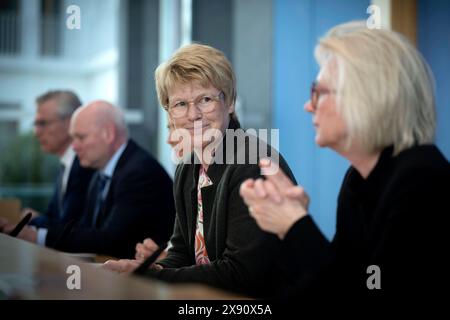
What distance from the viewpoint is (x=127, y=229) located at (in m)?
3.29

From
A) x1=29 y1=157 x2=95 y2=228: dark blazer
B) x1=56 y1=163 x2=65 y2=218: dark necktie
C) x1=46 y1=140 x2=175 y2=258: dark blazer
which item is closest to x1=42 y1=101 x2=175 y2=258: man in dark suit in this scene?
x1=46 y1=140 x2=175 y2=258: dark blazer

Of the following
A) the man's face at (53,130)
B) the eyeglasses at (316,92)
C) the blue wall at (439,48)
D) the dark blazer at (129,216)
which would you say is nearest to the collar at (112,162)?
the dark blazer at (129,216)

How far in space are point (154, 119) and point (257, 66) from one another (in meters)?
1.42

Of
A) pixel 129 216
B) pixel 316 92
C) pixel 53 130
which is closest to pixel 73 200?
pixel 53 130

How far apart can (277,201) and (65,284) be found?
45 centimetres

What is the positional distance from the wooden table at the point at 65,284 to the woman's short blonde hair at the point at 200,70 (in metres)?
0.64

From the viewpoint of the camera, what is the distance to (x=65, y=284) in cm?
149

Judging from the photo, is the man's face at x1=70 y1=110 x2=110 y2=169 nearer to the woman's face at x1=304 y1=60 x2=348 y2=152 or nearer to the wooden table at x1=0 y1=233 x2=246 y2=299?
the wooden table at x1=0 y1=233 x2=246 y2=299

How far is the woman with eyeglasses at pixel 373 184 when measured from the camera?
1453 mm

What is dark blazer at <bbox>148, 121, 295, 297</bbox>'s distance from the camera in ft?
6.59

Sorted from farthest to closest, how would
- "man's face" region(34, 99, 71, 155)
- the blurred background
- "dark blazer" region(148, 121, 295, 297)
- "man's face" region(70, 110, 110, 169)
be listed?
1. the blurred background
2. "man's face" region(34, 99, 71, 155)
3. "man's face" region(70, 110, 110, 169)
4. "dark blazer" region(148, 121, 295, 297)

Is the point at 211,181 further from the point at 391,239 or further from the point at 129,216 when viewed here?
the point at 129,216

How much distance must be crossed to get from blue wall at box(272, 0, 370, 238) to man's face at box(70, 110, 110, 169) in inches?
53.0
